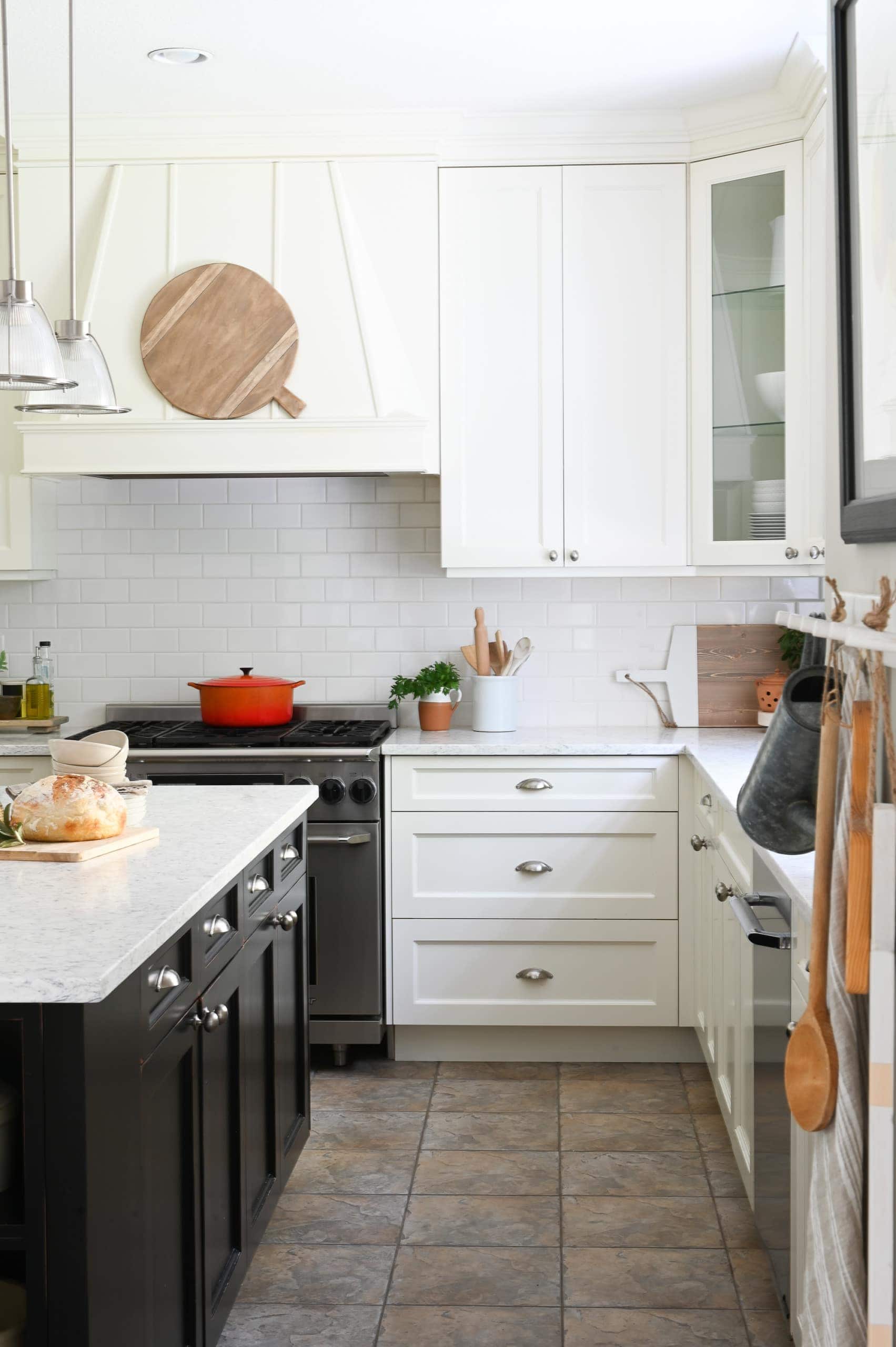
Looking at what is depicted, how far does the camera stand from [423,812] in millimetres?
3842

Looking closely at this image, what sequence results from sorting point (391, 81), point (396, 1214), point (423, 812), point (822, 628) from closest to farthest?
point (822, 628), point (396, 1214), point (391, 81), point (423, 812)

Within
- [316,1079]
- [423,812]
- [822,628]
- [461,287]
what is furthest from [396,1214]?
[461,287]

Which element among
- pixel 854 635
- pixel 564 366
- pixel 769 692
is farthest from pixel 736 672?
pixel 854 635

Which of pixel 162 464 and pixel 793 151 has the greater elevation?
pixel 793 151

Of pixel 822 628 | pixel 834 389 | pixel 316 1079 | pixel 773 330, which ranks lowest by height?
pixel 316 1079

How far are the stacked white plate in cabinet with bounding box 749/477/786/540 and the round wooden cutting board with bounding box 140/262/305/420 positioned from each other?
1.40 metres

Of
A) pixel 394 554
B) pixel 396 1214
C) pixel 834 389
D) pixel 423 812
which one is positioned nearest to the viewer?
pixel 834 389

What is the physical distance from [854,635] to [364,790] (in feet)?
8.50

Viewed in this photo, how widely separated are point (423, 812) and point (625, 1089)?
3.27ft

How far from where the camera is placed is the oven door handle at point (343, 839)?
→ 12.4 ft

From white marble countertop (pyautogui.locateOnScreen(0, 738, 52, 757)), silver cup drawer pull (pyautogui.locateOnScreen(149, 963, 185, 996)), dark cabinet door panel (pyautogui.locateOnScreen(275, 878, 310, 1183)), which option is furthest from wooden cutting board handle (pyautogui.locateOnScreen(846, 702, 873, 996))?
white marble countertop (pyautogui.locateOnScreen(0, 738, 52, 757))

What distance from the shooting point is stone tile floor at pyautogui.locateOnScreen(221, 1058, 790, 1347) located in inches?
97.6

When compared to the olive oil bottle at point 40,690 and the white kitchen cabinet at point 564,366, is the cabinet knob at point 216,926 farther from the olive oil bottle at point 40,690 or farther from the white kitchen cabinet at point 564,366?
the olive oil bottle at point 40,690

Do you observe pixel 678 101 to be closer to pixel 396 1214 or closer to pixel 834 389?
pixel 834 389
